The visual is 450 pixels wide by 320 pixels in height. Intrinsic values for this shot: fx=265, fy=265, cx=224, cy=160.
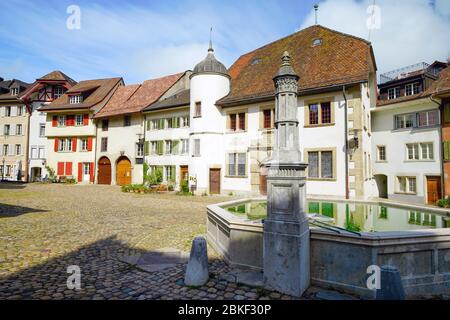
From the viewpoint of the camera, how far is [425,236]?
4.23 meters

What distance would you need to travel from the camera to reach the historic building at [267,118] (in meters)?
15.5

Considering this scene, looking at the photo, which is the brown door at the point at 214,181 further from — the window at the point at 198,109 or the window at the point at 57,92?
the window at the point at 57,92

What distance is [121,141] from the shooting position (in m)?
28.5

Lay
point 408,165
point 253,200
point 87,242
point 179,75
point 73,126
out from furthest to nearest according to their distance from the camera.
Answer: point 73,126
point 179,75
point 408,165
point 253,200
point 87,242

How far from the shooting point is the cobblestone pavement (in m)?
4.21

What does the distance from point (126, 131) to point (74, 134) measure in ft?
24.1

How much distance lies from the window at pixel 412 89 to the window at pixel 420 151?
417 cm

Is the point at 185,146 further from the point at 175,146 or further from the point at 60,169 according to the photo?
the point at 60,169

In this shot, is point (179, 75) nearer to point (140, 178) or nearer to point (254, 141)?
point (140, 178)

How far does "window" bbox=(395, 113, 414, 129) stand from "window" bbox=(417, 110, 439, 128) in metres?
0.52
